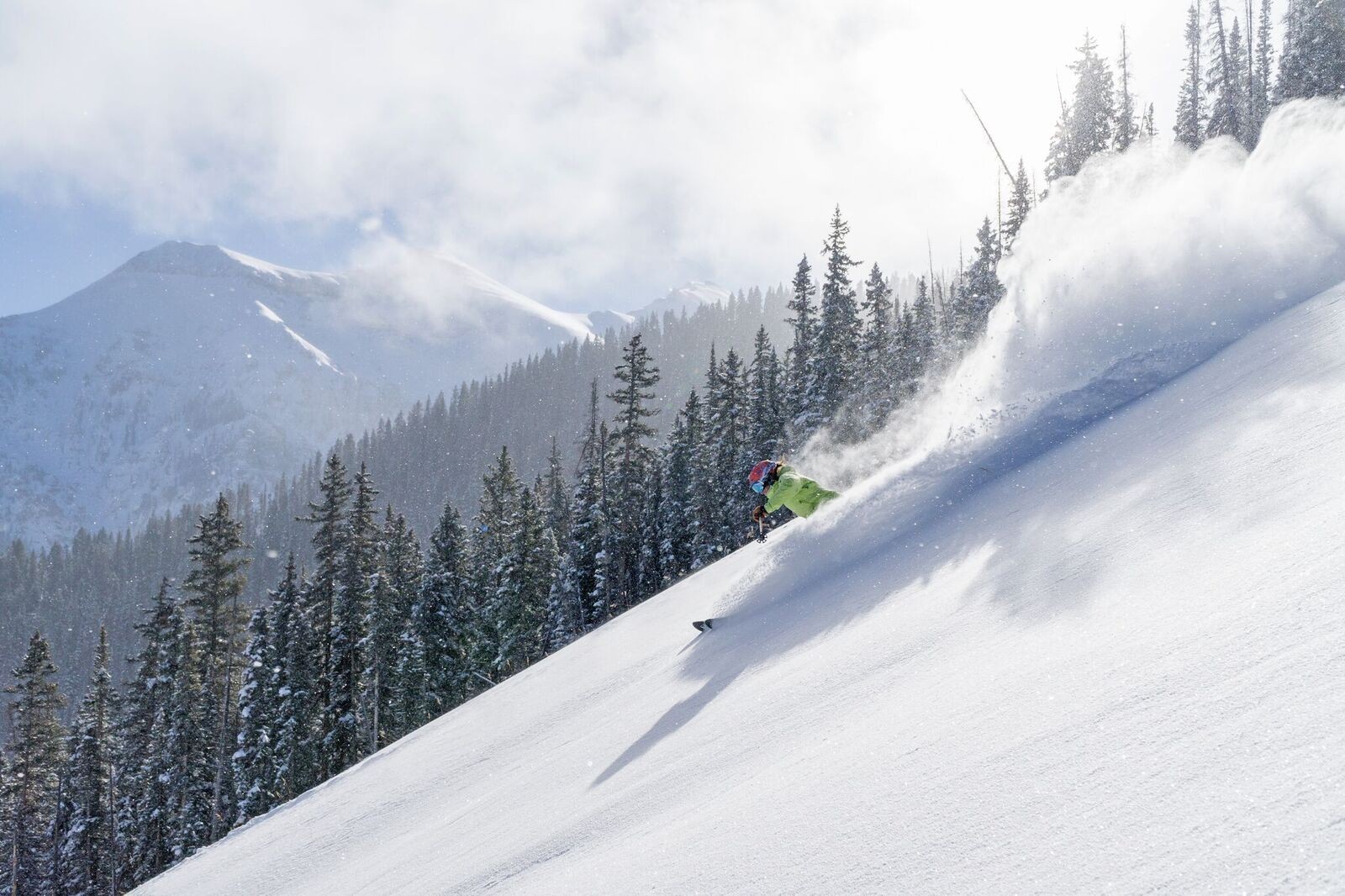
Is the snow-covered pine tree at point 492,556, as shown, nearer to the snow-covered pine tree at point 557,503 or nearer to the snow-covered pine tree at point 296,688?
the snow-covered pine tree at point 557,503

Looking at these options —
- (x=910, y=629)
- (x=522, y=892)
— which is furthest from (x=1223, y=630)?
(x=522, y=892)

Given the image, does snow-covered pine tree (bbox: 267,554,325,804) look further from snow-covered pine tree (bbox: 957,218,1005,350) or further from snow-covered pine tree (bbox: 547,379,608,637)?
snow-covered pine tree (bbox: 957,218,1005,350)

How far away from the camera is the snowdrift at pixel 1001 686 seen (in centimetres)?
246

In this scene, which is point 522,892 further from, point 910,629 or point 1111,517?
point 1111,517

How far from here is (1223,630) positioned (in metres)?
3.16

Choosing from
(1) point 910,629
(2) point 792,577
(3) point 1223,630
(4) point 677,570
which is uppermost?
(4) point 677,570

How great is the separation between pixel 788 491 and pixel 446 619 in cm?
2901

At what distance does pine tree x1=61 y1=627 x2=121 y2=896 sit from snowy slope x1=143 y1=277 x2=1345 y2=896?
37.2 meters

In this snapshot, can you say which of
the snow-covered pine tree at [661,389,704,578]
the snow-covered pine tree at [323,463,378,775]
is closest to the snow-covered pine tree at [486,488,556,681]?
the snow-covered pine tree at [323,463,378,775]

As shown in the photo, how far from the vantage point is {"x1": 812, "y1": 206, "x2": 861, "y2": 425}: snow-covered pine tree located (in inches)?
1494

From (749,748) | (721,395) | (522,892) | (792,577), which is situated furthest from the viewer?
(721,395)

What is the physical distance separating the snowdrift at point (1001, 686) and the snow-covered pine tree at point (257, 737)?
1024 inches

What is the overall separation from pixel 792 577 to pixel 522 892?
569 cm

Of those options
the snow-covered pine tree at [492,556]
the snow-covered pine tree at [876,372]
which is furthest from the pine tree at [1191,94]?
the snow-covered pine tree at [492,556]
